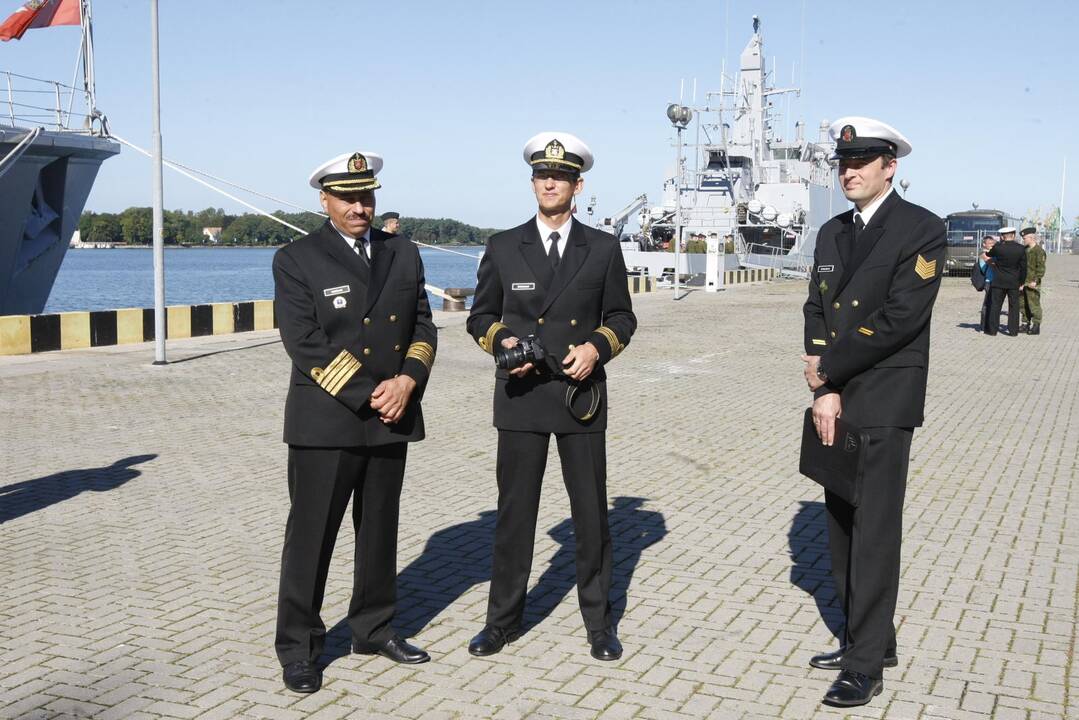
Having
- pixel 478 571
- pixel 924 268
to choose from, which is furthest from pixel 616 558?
pixel 924 268

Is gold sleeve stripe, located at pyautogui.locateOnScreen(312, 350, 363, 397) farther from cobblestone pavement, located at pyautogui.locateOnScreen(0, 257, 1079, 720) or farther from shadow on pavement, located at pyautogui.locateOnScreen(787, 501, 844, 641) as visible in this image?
shadow on pavement, located at pyautogui.locateOnScreen(787, 501, 844, 641)

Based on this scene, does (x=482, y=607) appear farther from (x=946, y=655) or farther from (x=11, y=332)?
(x=11, y=332)

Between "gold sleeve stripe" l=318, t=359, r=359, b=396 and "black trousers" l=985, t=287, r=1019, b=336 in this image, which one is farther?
"black trousers" l=985, t=287, r=1019, b=336

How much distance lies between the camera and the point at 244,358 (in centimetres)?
1510

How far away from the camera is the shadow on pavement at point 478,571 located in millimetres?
4852

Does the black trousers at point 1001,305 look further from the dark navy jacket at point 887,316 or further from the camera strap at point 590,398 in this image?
the camera strap at point 590,398

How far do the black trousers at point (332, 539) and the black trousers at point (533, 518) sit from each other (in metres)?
0.43

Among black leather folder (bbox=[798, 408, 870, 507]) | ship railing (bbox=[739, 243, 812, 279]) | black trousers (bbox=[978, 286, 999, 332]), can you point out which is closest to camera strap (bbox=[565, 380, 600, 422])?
black leather folder (bbox=[798, 408, 870, 507])

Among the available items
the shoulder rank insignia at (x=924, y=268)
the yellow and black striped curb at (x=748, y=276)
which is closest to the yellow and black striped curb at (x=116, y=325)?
the shoulder rank insignia at (x=924, y=268)

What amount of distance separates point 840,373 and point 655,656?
4.46ft

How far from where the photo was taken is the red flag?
1859 centimetres

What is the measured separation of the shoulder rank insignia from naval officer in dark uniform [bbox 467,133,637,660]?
1177 millimetres

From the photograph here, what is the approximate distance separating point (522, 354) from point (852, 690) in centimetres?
170

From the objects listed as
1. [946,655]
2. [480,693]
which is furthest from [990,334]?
[480,693]
